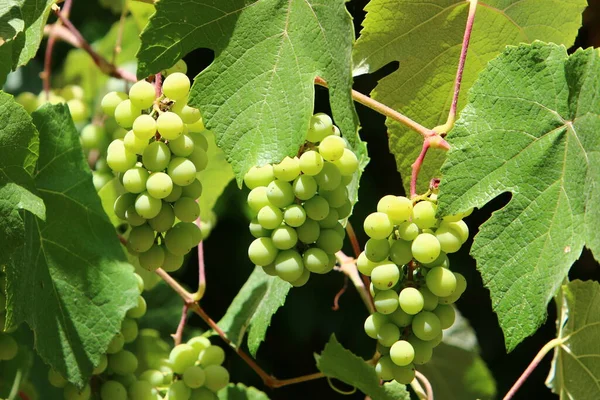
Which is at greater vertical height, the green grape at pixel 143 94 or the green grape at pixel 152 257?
the green grape at pixel 143 94

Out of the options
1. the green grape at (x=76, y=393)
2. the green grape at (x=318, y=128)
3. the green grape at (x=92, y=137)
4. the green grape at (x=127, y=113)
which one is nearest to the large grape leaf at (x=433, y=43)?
the green grape at (x=318, y=128)

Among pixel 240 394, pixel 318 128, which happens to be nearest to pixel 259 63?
pixel 318 128

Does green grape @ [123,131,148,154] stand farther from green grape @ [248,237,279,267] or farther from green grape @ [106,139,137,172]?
green grape @ [248,237,279,267]

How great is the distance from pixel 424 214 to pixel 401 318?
0.13 m

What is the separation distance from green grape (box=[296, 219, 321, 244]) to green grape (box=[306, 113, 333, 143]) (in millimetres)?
102

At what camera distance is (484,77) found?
100cm

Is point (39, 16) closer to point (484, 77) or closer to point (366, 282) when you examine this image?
point (484, 77)

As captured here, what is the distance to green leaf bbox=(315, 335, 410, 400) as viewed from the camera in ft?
4.03

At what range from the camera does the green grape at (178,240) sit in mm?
1085

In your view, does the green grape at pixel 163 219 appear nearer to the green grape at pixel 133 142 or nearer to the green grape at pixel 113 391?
the green grape at pixel 133 142

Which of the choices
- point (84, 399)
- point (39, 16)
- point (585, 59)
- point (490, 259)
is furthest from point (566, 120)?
point (84, 399)

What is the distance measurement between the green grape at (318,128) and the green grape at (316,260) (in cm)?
14

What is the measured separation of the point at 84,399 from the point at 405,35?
0.73m

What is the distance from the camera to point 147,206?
1.03 m
